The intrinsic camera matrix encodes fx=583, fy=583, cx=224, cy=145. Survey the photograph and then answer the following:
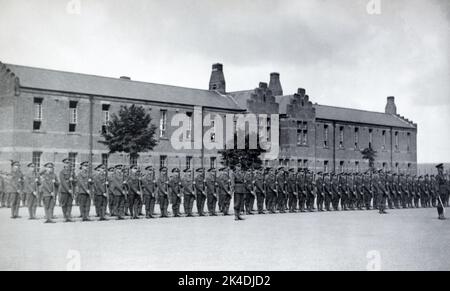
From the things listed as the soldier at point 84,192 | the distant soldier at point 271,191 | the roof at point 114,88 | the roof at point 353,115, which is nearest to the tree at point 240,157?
the roof at point 114,88

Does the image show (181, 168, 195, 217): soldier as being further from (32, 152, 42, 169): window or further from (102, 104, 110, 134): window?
(102, 104, 110, 134): window

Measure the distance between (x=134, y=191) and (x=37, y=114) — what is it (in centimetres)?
1626

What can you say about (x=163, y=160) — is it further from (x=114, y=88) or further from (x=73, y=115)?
(x=73, y=115)

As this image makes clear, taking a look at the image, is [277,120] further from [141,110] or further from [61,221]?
[61,221]

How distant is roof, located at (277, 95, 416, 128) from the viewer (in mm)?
52725

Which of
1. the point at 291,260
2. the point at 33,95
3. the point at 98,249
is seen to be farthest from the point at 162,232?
the point at 33,95

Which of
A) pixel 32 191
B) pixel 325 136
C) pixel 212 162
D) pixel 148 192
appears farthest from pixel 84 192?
pixel 325 136

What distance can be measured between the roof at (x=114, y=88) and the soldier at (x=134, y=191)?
52.3ft

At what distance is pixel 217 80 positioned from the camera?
49.9 meters

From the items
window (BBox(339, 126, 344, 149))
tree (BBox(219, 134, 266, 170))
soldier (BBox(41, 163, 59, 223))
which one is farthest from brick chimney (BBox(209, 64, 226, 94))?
soldier (BBox(41, 163, 59, 223))

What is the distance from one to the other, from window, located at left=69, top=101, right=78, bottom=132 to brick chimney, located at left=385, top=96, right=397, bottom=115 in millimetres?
41151

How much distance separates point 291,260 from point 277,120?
1502 inches

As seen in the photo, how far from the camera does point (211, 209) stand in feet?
73.4

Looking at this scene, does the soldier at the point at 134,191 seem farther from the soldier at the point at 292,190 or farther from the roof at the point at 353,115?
the roof at the point at 353,115
